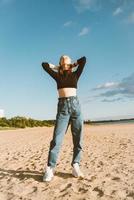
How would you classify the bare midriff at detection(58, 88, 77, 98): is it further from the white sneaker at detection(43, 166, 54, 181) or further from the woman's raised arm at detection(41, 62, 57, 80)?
the white sneaker at detection(43, 166, 54, 181)

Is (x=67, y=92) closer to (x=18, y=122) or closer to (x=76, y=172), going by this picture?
(x=76, y=172)

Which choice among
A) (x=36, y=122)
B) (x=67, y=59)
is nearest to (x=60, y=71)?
(x=67, y=59)

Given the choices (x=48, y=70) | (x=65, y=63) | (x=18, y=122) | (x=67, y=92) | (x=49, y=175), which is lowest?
(x=49, y=175)

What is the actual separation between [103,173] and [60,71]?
2.27m

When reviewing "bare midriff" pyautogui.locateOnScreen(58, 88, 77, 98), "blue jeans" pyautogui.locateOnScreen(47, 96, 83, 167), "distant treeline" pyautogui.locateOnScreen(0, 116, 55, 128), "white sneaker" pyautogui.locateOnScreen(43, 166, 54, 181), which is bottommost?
"white sneaker" pyautogui.locateOnScreen(43, 166, 54, 181)

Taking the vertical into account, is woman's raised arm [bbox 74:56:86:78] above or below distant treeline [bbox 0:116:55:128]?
below

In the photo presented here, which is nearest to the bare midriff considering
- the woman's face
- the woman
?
the woman

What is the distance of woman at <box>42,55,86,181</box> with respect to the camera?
22.1ft

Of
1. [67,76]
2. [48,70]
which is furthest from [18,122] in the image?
[67,76]

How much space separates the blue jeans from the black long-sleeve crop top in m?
0.27

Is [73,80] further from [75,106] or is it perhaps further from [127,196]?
[127,196]

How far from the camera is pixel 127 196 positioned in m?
5.46

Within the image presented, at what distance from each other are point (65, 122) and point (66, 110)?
238 millimetres

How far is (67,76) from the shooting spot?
6.82m
